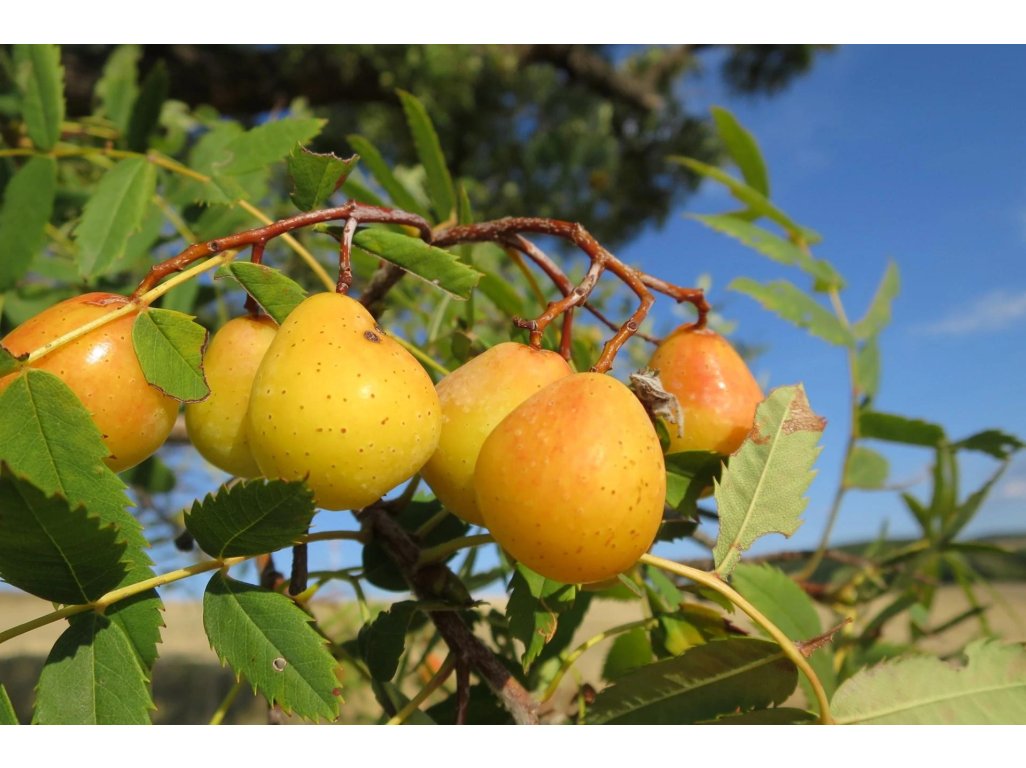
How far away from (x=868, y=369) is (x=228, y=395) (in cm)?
80

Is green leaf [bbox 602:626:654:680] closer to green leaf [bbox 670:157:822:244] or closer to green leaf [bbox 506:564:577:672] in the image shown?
green leaf [bbox 506:564:577:672]

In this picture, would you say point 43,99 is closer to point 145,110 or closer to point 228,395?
point 145,110

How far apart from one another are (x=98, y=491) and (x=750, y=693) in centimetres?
42

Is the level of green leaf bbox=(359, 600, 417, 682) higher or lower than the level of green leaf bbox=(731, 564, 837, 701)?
lower

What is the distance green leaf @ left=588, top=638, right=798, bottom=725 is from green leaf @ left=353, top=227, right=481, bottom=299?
A: 281 mm

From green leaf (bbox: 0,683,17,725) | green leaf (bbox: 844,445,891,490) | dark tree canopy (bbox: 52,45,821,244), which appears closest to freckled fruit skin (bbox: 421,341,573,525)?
green leaf (bbox: 0,683,17,725)

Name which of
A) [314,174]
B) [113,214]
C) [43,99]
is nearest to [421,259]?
[314,174]

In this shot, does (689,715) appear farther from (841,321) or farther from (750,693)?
(841,321)

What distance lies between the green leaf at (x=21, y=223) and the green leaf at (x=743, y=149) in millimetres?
748

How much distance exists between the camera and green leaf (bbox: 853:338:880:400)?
0.99 m

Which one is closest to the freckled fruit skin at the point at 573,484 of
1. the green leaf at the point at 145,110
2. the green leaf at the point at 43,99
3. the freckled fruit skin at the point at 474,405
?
the freckled fruit skin at the point at 474,405

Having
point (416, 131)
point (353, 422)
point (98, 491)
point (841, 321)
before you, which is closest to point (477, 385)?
point (353, 422)

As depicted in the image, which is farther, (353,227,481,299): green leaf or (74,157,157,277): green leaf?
(74,157,157,277): green leaf

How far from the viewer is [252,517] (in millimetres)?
448
